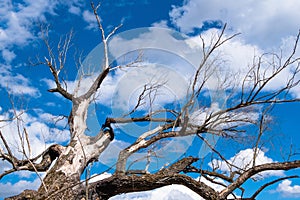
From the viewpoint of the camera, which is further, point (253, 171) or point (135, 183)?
point (135, 183)

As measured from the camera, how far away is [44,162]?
640 cm

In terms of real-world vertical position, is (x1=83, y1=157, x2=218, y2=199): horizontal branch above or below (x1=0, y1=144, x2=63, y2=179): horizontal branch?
below

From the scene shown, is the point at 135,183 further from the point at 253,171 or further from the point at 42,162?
the point at 42,162

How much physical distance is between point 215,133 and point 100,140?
2364mm

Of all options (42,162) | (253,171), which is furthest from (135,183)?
(42,162)

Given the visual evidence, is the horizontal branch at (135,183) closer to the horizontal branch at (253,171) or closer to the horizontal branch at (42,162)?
the horizontal branch at (253,171)

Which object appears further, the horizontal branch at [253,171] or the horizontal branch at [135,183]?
the horizontal branch at [135,183]

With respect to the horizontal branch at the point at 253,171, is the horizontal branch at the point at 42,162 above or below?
above

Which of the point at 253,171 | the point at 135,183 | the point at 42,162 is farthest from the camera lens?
the point at 42,162

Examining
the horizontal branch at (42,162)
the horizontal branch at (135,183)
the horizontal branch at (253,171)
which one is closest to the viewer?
the horizontal branch at (253,171)

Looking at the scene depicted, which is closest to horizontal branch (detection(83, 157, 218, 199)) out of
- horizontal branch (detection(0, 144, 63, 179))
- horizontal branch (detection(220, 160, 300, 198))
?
horizontal branch (detection(220, 160, 300, 198))

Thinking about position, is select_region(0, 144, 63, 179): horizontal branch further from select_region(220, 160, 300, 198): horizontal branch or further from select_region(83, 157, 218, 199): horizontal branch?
select_region(220, 160, 300, 198): horizontal branch

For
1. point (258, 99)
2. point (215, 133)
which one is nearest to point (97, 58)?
point (215, 133)

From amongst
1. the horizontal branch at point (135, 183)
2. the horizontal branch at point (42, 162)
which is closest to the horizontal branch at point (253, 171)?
the horizontal branch at point (135, 183)
